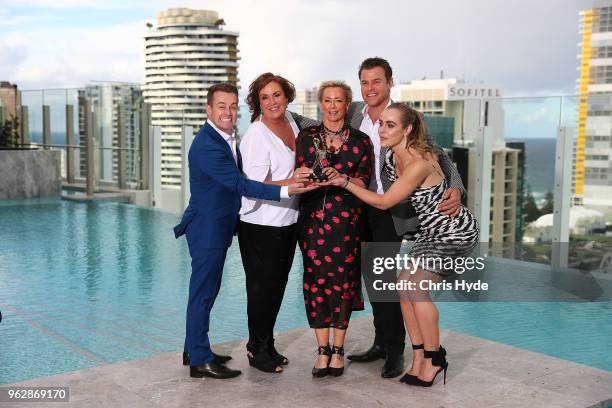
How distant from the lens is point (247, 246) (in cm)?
378

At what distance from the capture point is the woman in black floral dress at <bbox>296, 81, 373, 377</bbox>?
11.7 feet

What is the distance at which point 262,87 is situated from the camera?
3.65 metres

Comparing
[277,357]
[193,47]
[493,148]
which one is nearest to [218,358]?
[277,357]

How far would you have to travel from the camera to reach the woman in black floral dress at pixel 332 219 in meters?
3.58

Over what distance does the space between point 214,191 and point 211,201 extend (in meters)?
0.05

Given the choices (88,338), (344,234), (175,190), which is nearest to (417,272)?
(344,234)

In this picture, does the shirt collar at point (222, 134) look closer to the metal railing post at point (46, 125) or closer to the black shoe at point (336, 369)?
the black shoe at point (336, 369)

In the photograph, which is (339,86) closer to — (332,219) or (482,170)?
(332,219)

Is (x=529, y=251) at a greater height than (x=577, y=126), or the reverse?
(x=577, y=126)

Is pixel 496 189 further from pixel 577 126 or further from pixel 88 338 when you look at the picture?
pixel 88 338

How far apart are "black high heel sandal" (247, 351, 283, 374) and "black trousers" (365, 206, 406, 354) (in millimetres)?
544

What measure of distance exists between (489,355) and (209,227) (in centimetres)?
168

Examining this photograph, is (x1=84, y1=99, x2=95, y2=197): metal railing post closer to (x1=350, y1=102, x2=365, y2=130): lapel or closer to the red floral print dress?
(x1=350, y1=102, x2=365, y2=130): lapel

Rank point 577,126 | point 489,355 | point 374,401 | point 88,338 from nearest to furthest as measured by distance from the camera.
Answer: point 374,401, point 489,355, point 88,338, point 577,126
